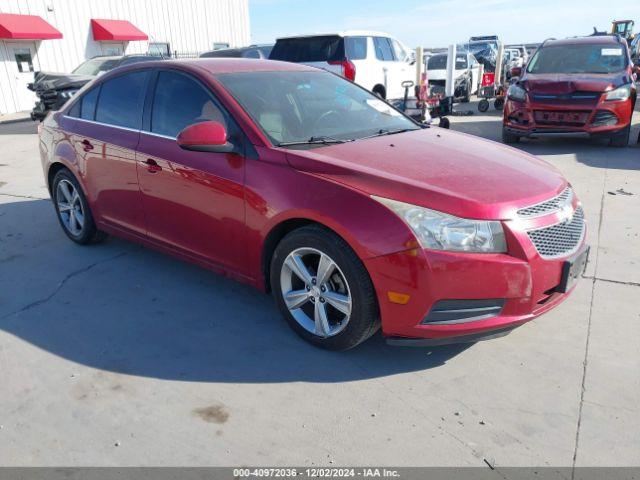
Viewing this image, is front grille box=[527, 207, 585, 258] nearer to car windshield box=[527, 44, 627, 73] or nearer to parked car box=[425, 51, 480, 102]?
car windshield box=[527, 44, 627, 73]

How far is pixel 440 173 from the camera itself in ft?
9.92

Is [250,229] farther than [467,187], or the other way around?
[250,229]

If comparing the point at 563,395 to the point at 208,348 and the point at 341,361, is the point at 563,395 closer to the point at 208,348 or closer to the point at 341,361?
the point at 341,361

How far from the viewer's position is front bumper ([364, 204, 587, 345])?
266 centimetres

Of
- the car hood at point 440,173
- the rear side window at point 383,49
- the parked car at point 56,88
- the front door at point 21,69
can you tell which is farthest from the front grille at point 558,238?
the front door at point 21,69

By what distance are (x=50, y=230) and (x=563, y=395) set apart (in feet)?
17.0

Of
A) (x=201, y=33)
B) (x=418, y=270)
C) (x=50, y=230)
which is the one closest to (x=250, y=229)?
(x=418, y=270)

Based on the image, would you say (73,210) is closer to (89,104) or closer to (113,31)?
(89,104)

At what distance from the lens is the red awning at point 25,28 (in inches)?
690

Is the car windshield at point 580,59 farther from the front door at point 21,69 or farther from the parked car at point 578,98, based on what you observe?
the front door at point 21,69

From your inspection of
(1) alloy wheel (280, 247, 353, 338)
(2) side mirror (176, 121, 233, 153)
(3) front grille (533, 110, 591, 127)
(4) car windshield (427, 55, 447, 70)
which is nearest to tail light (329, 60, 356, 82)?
(3) front grille (533, 110, 591, 127)

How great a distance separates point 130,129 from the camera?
13.6 feet

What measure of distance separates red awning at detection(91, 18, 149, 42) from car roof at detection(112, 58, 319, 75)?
20.0m
